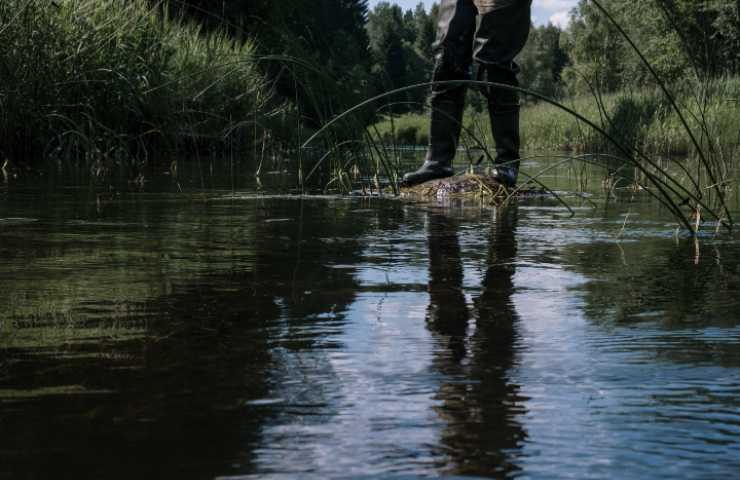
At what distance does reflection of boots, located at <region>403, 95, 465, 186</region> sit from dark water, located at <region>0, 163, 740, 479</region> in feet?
8.22

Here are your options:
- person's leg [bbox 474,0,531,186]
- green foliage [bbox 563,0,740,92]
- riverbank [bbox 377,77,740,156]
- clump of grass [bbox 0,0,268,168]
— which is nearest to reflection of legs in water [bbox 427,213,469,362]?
person's leg [bbox 474,0,531,186]

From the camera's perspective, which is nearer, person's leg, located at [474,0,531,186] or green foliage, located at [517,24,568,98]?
person's leg, located at [474,0,531,186]

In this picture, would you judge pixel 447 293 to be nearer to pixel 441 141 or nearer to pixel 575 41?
pixel 441 141

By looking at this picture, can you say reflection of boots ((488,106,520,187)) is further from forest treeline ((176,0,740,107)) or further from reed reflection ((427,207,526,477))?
reed reflection ((427,207,526,477))

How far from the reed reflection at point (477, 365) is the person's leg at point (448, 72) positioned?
2.82 m

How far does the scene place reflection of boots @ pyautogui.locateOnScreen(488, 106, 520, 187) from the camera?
571 centimetres

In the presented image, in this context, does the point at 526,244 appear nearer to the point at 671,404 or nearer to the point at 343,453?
the point at 671,404

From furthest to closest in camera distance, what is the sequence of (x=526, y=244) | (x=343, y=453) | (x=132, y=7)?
1. (x=132, y=7)
2. (x=526, y=244)
3. (x=343, y=453)

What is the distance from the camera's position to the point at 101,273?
254 cm

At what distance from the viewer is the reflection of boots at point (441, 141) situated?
579 centimetres

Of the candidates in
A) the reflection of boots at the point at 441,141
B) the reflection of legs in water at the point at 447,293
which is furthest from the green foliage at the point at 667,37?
the reflection of legs in water at the point at 447,293

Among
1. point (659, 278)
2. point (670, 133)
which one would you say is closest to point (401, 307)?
point (659, 278)

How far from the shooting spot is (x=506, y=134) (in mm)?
5727

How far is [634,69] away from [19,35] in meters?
52.3
